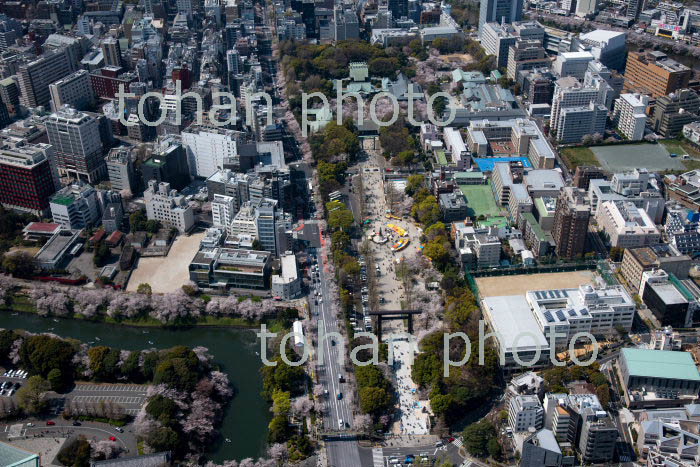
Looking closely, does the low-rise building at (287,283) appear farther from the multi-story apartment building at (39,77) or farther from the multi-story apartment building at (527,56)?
the multi-story apartment building at (527,56)

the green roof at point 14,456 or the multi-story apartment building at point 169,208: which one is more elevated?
the multi-story apartment building at point 169,208

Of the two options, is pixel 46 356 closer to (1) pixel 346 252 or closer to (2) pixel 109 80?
(1) pixel 346 252

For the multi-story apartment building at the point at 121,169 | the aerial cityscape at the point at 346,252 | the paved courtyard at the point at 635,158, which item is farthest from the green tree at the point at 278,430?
the paved courtyard at the point at 635,158

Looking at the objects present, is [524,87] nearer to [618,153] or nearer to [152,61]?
[618,153]

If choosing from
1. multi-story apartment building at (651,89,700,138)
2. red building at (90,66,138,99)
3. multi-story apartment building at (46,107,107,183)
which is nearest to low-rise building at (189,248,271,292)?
multi-story apartment building at (46,107,107,183)

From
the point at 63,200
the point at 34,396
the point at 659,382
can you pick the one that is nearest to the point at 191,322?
the point at 34,396
